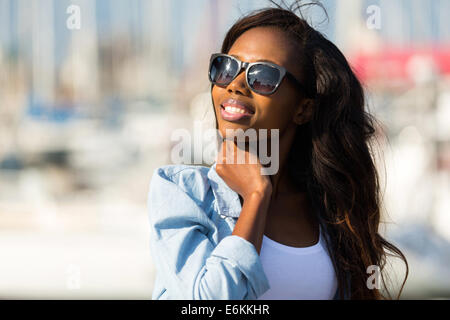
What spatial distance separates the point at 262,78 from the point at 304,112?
0.29 metres

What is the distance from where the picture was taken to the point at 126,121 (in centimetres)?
752

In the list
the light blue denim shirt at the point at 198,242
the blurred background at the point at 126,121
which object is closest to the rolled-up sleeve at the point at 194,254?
the light blue denim shirt at the point at 198,242

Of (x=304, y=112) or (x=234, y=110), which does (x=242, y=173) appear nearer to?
(x=234, y=110)

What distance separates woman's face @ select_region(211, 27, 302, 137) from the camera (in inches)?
69.2

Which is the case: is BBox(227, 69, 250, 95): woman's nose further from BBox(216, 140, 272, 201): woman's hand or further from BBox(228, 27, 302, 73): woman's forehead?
BBox(216, 140, 272, 201): woman's hand

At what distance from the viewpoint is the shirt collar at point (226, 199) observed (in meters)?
1.74

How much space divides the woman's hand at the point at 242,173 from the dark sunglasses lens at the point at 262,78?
8.1 inches

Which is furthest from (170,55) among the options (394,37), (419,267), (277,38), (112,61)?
(277,38)

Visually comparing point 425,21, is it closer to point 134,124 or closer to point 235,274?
point 134,124

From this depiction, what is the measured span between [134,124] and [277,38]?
5.86 meters

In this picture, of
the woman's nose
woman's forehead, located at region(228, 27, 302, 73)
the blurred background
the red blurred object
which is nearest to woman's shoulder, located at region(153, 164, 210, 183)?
the woman's nose

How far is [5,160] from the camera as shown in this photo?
305 inches

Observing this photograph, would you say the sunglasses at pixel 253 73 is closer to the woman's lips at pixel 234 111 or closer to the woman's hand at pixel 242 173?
the woman's lips at pixel 234 111

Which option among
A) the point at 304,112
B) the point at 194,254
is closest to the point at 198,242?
the point at 194,254
